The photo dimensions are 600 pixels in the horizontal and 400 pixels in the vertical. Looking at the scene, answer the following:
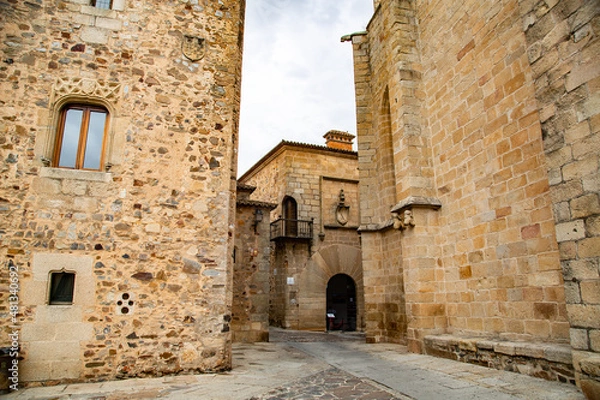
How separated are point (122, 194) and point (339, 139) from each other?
44.4ft

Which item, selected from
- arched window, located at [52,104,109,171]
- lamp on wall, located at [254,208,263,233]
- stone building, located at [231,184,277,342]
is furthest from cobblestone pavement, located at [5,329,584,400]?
lamp on wall, located at [254,208,263,233]

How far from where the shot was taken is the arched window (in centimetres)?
565

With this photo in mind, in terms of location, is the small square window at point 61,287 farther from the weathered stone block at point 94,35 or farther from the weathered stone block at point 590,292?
the weathered stone block at point 590,292

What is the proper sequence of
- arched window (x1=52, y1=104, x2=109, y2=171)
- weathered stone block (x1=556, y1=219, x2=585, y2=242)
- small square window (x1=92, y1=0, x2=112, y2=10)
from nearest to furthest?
weathered stone block (x1=556, y1=219, x2=585, y2=242) < arched window (x1=52, y1=104, x2=109, y2=171) < small square window (x1=92, y1=0, x2=112, y2=10)

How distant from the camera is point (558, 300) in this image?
4.87m

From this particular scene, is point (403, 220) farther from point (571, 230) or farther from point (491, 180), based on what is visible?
point (571, 230)

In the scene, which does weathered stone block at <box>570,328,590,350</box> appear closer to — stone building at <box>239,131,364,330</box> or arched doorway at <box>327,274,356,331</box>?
stone building at <box>239,131,364,330</box>

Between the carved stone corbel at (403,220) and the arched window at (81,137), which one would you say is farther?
the carved stone corbel at (403,220)

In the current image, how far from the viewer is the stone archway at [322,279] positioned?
14455mm

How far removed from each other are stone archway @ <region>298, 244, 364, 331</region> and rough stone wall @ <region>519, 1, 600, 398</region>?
445 inches

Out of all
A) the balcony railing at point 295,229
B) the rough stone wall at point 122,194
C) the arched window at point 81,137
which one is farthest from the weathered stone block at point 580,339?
the balcony railing at point 295,229

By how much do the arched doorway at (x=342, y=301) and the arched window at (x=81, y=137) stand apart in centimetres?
1162

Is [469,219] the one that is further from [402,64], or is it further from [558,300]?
[402,64]

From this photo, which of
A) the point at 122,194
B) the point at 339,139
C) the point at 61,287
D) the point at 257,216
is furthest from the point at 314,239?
the point at 61,287
